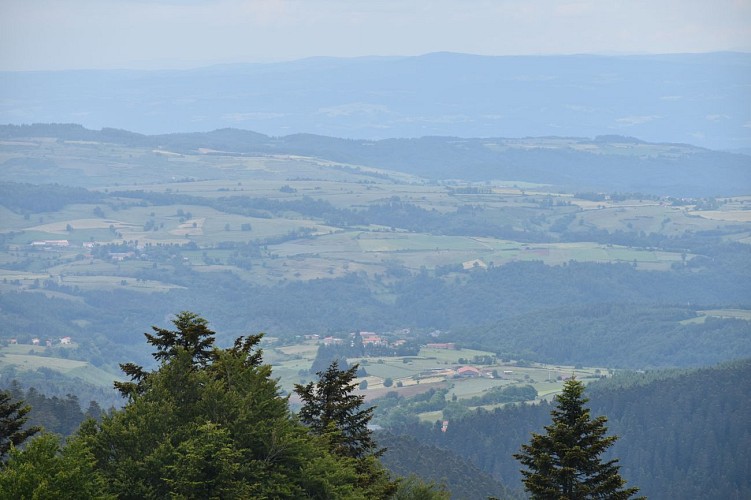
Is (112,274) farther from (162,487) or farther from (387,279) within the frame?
(162,487)

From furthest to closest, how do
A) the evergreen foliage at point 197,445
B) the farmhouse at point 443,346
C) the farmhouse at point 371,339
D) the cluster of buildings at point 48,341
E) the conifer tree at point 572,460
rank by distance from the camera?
1. the farmhouse at point 371,339
2. the farmhouse at point 443,346
3. the cluster of buildings at point 48,341
4. the conifer tree at point 572,460
5. the evergreen foliage at point 197,445

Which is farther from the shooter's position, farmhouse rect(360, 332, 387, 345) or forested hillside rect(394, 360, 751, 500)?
farmhouse rect(360, 332, 387, 345)

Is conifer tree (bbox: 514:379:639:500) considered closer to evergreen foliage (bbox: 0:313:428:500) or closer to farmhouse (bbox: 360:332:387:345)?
evergreen foliage (bbox: 0:313:428:500)

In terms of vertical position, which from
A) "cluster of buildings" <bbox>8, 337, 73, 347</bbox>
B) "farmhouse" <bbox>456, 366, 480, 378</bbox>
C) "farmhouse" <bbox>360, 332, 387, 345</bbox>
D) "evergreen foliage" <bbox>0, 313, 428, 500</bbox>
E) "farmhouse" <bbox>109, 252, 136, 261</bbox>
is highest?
"farmhouse" <bbox>109, 252, 136, 261</bbox>

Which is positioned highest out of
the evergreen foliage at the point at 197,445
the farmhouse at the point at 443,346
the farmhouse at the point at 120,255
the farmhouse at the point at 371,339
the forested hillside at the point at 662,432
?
the farmhouse at the point at 120,255

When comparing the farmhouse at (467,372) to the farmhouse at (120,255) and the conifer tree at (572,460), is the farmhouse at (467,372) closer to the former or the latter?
the farmhouse at (120,255)

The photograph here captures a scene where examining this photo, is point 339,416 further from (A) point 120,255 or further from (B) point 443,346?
(A) point 120,255

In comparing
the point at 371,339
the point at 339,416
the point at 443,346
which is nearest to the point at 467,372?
the point at 443,346

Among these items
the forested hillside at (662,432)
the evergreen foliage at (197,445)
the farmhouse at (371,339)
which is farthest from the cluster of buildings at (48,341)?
the evergreen foliage at (197,445)

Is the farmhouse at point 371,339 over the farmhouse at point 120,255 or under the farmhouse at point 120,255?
under

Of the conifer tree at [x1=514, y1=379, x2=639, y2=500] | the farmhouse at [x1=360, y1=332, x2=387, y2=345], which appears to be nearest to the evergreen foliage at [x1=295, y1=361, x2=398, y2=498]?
the conifer tree at [x1=514, y1=379, x2=639, y2=500]

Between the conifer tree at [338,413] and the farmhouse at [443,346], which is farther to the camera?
the farmhouse at [443,346]
